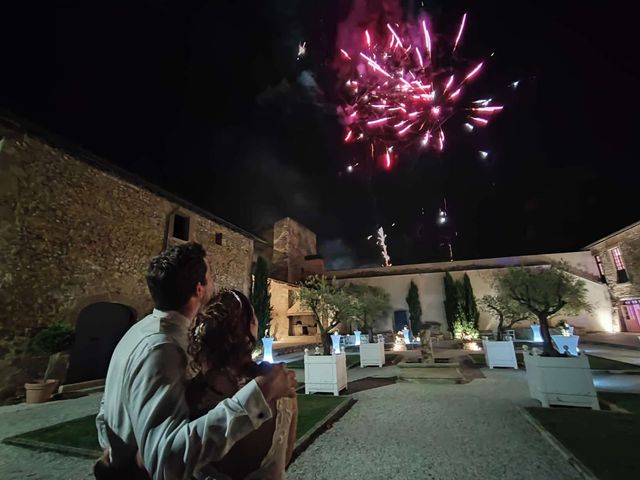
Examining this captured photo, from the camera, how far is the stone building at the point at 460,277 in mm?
19016

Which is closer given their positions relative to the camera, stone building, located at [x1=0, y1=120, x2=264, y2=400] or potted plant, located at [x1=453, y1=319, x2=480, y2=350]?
stone building, located at [x1=0, y1=120, x2=264, y2=400]

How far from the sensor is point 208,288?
57.2 inches

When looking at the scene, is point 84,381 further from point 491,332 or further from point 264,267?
point 491,332

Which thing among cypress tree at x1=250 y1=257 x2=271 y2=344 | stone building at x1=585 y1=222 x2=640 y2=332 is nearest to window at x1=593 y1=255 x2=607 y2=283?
stone building at x1=585 y1=222 x2=640 y2=332

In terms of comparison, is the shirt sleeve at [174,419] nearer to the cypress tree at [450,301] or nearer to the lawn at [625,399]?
the lawn at [625,399]

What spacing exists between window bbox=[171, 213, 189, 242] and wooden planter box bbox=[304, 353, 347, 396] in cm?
726

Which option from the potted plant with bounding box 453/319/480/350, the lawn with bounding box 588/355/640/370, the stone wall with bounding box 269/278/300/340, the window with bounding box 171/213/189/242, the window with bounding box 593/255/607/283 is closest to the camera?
the lawn with bounding box 588/355/640/370

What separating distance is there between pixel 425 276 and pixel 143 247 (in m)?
18.6

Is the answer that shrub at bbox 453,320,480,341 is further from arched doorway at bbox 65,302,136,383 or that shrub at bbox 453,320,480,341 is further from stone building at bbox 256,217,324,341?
arched doorway at bbox 65,302,136,383

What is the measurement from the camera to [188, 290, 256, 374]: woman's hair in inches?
50.3

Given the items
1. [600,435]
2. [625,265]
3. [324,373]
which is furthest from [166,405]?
[625,265]

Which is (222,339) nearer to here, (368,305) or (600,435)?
(600,435)

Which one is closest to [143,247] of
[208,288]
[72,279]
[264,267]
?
[72,279]

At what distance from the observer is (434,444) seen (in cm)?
405
